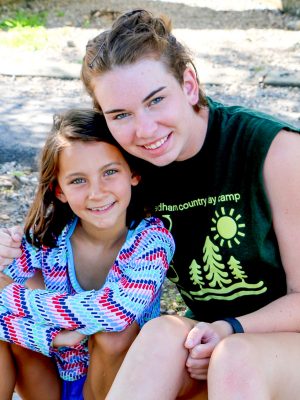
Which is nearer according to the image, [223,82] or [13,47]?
[223,82]

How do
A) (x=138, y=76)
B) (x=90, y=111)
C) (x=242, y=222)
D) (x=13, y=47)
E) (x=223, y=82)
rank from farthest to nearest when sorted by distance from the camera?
(x=13, y=47) → (x=223, y=82) → (x=90, y=111) → (x=242, y=222) → (x=138, y=76)

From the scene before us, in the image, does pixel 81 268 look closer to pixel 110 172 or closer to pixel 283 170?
pixel 110 172

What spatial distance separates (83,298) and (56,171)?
0.47 metres

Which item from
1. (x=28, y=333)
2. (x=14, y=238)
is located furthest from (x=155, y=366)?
(x=14, y=238)

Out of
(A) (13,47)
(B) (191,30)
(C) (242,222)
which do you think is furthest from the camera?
(B) (191,30)

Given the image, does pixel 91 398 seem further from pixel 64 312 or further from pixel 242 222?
pixel 242 222

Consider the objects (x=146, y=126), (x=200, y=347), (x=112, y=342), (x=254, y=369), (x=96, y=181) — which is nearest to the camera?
(x=254, y=369)

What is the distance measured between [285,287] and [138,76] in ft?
2.78

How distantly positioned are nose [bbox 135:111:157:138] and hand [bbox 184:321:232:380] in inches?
23.2

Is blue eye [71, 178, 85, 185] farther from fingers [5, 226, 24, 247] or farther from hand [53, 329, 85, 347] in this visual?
hand [53, 329, 85, 347]

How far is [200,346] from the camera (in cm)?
198

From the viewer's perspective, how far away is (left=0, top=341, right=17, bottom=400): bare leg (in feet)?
7.51

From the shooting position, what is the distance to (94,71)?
84.9 inches

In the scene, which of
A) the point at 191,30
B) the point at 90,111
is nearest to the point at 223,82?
the point at 191,30
